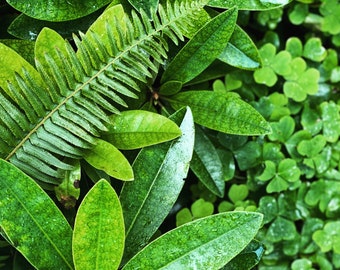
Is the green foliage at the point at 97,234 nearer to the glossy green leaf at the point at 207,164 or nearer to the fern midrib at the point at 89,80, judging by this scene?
the fern midrib at the point at 89,80

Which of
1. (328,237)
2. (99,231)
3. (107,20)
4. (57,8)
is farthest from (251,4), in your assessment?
(328,237)

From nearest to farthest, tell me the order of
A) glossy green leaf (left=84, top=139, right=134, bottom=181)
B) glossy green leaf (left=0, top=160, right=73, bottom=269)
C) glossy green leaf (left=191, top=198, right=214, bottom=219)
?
glossy green leaf (left=0, top=160, right=73, bottom=269) → glossy green leaf (left=84, top=139, right=134, bottom=181) → glossy green leaf (left=191, top=198, right=214, bottom=219)

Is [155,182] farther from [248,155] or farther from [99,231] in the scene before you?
[248,155]

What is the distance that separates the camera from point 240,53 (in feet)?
4.78

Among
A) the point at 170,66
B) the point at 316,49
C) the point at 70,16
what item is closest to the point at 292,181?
the point at 316,49

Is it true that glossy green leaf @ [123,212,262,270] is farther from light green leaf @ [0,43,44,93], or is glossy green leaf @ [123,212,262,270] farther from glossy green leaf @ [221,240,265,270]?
light green leaf @ [0,43,44,93]

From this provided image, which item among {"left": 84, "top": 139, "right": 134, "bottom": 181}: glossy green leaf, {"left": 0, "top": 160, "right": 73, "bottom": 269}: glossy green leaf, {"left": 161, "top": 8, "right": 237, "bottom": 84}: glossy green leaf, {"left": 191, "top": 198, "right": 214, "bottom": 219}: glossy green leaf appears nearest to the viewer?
{"left": 0, "top": 160, "right": 73, "bottom": 269}: glossy green leaf

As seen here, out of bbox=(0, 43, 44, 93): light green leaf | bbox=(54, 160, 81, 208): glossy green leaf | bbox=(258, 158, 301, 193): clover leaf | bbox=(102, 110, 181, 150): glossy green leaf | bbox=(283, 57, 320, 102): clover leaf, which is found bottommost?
bbox=(258, 158, 301, 193): clover leaf

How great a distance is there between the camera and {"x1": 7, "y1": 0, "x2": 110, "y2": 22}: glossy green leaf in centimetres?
125

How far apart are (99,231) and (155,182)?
20cm

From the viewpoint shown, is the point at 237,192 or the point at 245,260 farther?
the point at 237,192

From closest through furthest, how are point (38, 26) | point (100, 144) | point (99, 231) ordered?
point (99, 231)
point (100, 144)
point (38, 26)

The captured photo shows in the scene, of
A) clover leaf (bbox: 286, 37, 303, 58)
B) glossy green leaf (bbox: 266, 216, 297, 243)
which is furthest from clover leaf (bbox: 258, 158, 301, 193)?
clover leaf (bbox: 286, 37, 303, 58)

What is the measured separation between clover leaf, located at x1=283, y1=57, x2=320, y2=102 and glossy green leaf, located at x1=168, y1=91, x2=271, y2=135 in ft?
1.47
